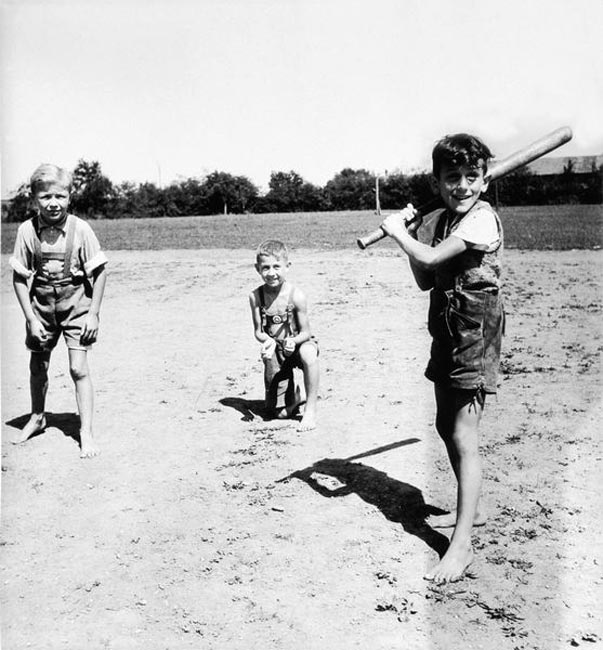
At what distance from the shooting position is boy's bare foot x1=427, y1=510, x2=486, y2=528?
10.5 feet

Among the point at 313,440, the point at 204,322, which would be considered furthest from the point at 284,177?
the point at 313,440

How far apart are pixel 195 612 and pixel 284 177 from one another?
58.5 meters

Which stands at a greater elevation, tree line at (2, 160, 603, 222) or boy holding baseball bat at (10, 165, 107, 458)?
tree line at (2, 160, 603, 222)

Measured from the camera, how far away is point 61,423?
4.88 m

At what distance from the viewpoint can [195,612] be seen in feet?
8.74

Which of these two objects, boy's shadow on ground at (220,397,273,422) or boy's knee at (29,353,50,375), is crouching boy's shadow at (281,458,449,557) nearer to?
boy's shadow on ground at (220,397,273,422)

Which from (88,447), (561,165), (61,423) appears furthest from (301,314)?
(561,165)

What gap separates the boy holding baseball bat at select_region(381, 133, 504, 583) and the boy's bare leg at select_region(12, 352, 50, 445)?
2.53 m

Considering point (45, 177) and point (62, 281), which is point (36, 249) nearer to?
point (62, 281)

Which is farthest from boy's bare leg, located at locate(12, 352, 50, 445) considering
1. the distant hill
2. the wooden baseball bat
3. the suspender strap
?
the distant hill

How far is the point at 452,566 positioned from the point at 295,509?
87 centimetres

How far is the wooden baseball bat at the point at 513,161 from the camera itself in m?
3.10

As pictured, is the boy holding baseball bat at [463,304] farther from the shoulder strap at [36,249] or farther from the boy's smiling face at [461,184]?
the shoulder strap at [36,249]

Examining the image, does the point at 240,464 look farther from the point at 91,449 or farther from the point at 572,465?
the point at 572,465
